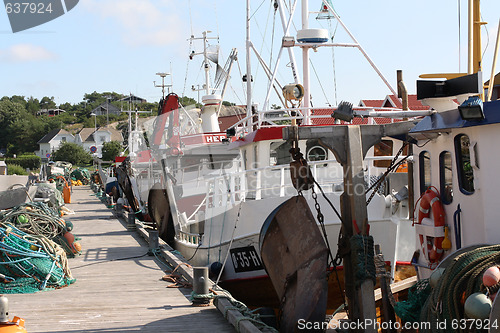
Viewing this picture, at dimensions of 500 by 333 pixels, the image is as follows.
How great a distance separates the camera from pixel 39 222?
1052cm

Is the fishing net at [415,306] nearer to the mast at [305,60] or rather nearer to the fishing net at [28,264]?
the fishing net at [28,264]

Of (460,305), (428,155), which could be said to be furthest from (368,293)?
(428,155)

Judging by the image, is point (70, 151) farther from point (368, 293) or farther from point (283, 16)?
point (368, 293)

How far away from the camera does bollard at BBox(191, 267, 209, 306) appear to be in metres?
7.58

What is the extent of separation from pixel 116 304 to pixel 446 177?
176 inches

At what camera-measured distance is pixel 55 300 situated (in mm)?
7848

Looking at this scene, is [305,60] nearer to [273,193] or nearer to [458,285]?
[273,193]

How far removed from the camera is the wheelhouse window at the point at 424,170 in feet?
23.6

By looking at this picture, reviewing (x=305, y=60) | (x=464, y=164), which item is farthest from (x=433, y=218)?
(x=305, y=60)

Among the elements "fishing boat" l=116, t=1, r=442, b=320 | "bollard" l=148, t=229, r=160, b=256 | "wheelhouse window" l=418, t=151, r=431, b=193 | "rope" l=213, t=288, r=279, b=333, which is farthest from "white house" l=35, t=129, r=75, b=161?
"wheelhouse window" l=418, t=151, r=431, b=193

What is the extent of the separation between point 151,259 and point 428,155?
6.36 m

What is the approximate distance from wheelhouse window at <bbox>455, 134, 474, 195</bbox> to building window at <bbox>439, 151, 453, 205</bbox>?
0.28 meters

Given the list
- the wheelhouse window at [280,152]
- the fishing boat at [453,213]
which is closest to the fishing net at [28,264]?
the wheelhouse window at [280,152]

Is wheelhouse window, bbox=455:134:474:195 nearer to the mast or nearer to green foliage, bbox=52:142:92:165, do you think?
the mast
